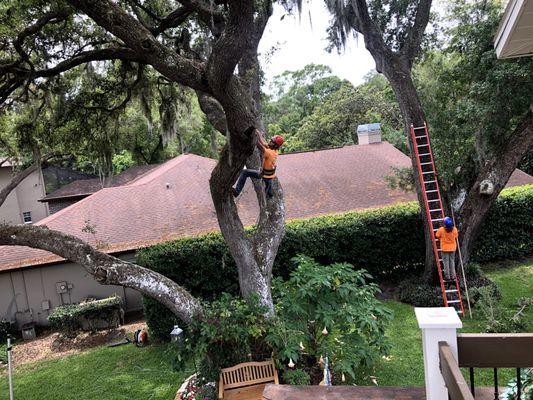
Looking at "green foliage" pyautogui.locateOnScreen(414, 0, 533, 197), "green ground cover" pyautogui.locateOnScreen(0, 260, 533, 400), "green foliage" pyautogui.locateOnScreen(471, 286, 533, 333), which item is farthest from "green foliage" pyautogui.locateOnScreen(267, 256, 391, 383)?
"green foliage" pyautogui.locateOnScreen(414, 0, 533, 197)

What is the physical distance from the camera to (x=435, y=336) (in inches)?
98.0

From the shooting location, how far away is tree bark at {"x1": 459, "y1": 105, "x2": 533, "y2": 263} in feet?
28.0

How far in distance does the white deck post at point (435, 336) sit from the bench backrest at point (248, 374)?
11.0ft

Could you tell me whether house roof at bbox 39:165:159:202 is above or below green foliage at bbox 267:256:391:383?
above

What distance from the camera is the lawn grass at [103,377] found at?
278 inches

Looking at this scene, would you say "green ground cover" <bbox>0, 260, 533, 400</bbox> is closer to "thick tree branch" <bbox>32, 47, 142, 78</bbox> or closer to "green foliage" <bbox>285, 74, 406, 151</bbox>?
"thick tree branch" <bbox>32, 47, 142, 78</bbox>

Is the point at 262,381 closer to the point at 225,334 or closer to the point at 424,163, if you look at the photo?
the point at 225,334

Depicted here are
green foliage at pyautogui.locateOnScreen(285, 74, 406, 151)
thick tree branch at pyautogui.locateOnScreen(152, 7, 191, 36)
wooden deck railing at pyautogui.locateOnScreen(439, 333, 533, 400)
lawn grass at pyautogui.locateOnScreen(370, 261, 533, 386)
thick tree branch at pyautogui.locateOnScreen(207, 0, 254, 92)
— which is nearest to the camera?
wooden deck railing at pyautogui.locateOnScreen(439, 333, 533, 400)

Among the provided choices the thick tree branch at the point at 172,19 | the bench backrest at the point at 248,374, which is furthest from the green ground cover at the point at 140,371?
the thick tree branch at the point at 172,19

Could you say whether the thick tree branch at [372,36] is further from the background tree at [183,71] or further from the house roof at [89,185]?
the house roof at [89,185]

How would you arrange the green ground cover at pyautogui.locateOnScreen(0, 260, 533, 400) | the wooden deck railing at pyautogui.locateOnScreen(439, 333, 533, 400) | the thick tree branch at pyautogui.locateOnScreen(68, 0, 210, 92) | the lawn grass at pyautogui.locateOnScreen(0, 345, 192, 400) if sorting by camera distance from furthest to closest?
the lawn grass at pyautogui.locateOnScreen(0, 345, 192, 400), the green ground cover at pyautogui.locateOnScreen(0, 260, 533, 400), the thick tree branch at pyautogui.locateOnScreen(68, 0, 210, 92), the wooden deck railing at pyautogui.locateOnScreen(439, 333, 533, 400)

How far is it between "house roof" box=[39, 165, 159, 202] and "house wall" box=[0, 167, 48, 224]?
8.34 ft

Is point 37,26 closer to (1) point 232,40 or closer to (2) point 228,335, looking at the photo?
(1) point 232,40

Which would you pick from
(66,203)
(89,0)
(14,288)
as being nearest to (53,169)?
(66,203)
